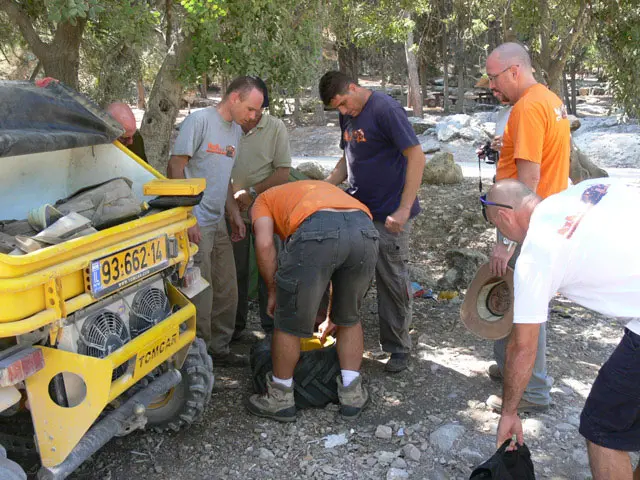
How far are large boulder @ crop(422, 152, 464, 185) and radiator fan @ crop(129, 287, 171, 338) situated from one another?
794 cm

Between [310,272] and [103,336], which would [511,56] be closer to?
[310,272]

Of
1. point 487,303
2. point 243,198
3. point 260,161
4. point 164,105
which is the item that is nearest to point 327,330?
point 487,303

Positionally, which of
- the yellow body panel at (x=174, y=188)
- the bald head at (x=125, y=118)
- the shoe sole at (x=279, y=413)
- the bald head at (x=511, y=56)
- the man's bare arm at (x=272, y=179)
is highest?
the bald head at (x=511, y=56)

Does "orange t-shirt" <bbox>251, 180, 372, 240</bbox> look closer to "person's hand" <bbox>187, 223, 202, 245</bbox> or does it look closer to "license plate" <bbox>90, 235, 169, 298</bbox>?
"person's hand" <bbox>187, 223, 202, 245</bbox>

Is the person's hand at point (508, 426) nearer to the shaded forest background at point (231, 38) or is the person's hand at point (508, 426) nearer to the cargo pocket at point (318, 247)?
the cargo pocket at point (318, 247)

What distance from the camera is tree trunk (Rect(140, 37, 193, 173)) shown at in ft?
20.7

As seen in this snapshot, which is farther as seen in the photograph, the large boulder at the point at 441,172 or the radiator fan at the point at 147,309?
the large boulder at the point at 441,172

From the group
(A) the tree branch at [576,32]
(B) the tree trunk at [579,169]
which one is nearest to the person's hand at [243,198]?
(A) the tree branch at [576,32]

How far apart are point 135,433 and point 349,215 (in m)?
1.76

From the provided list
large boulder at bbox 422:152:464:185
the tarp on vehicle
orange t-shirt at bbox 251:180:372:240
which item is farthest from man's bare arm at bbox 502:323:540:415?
large boulder at bbox 422:152:464:185

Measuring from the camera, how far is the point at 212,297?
16.5ft

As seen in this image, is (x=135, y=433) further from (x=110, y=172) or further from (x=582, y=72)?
(x=582, y=72)

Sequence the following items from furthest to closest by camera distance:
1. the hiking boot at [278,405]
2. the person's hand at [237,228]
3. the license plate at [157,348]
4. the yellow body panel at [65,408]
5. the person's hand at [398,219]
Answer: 1. the person's hand at [237,228]
2. the person's hand at [398,219]
3. the hiking boot at [278,405]
4. the license plate at [157,348]
5. the yellow body panel at [65,408]

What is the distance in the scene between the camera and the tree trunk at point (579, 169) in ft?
36.2
